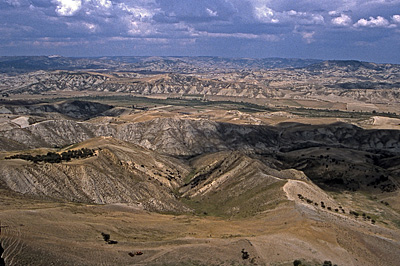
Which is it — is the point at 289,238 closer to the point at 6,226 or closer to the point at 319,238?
the point at 319,238

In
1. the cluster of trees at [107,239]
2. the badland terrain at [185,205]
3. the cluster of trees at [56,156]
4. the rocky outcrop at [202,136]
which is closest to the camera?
the badland terrain at [185,205]

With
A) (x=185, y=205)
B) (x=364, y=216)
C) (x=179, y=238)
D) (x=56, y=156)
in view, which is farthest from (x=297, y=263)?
(x=56, y=156)

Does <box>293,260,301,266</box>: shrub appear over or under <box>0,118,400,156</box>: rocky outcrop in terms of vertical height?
over

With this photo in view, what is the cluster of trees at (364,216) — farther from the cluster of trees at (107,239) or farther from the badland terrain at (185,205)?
the cluster of trees at (107,239)

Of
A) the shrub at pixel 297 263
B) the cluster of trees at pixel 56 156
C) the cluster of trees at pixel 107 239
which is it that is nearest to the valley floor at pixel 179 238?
the cluster of trees at pixel 107 239

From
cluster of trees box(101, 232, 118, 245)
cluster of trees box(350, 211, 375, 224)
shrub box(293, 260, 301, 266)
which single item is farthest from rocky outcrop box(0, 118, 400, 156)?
shrub box(293, 260, 301, 266)

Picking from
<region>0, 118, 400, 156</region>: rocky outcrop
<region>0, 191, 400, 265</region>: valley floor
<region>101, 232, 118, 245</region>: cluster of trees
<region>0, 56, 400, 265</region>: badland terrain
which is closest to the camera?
<region>0, 191, 400, 265</region>: valley floor

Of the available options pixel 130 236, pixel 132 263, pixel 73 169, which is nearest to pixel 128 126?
pixel 73 169

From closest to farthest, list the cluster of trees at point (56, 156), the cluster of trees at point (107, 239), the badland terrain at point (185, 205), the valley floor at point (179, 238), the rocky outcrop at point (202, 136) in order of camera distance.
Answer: the valley floor at point (179, 238)
the badland terrain at point (185, 205)
the cluster of trees at point (107, 239)
the cluster of trees at point (56, 156)
the rocky outcrop at point (202, 136)

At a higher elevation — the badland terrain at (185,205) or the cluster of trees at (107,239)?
the cluster of trees at (107,239)

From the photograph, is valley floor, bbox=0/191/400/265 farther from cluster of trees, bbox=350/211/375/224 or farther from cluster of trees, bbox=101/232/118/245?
cluster of trees, bbox=350/211/375/224

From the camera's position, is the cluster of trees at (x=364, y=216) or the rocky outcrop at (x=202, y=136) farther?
the rocky outcrop at (x=202, y=136)

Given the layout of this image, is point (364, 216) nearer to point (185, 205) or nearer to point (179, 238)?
point (185, 205)
